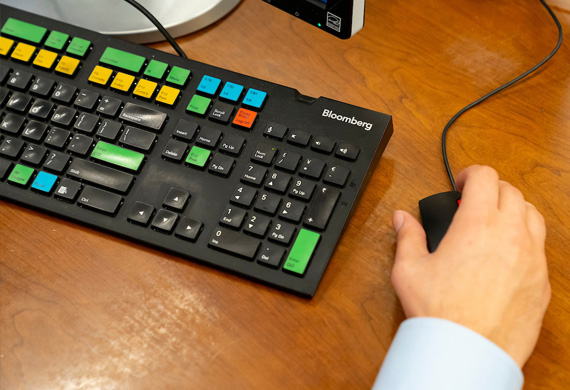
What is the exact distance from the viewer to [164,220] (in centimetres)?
54

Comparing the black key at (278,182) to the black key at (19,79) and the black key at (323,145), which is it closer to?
the black key at (323,145)

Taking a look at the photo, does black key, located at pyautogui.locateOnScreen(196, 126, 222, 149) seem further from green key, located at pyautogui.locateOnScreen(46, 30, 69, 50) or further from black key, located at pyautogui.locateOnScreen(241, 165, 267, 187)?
green key, located at pyautogui.locateOnScreen(46, 30, 69, 50)

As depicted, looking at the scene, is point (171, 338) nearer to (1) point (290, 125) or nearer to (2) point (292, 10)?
(1) point (290, 125)

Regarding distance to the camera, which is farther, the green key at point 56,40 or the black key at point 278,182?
the green key at point 56,40

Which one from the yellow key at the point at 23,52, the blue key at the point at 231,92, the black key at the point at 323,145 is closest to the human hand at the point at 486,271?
the black key at the point at 323,145

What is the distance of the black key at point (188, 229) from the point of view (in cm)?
53

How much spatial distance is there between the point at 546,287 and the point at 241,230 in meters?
0.26

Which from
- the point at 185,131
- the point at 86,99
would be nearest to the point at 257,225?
the point at 185,131

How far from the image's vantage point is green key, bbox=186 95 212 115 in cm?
59

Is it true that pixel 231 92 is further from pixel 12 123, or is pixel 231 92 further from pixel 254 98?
pixel 12 123

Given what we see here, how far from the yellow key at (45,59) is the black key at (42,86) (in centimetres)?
2

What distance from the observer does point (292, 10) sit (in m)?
0.62

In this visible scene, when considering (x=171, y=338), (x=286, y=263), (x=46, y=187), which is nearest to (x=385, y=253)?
(x=286, y=263)

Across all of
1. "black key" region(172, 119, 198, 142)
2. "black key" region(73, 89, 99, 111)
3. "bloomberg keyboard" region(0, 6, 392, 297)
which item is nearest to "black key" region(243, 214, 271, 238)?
"bloomberg keyboard" region(0, 6, 392, 297)
